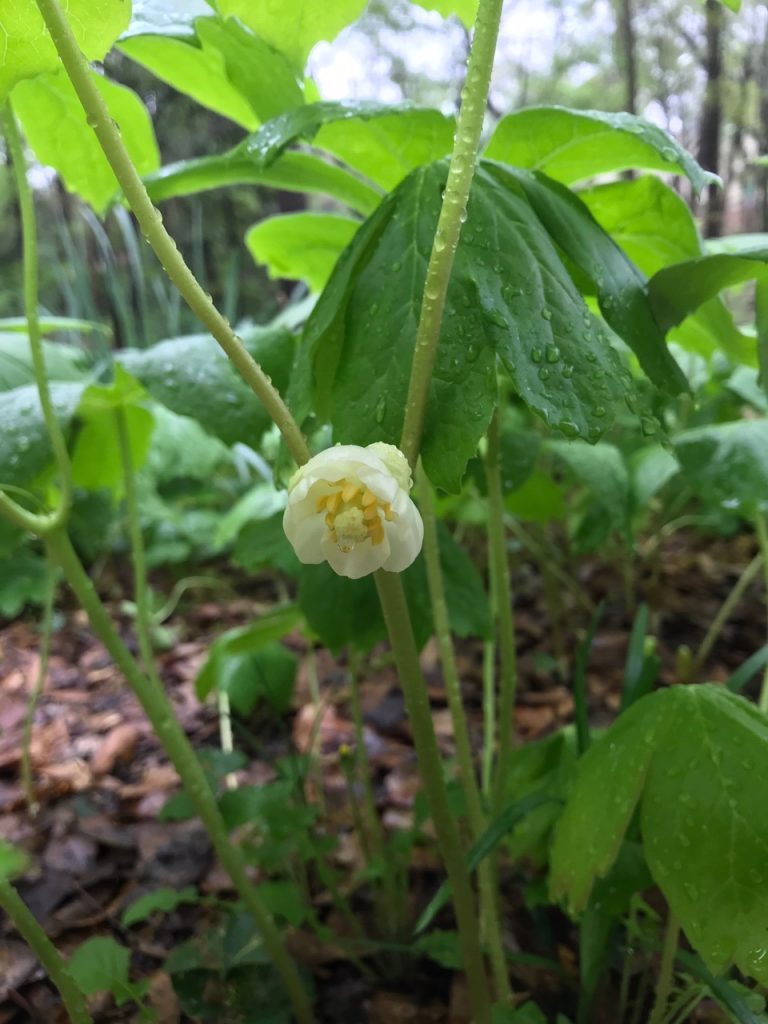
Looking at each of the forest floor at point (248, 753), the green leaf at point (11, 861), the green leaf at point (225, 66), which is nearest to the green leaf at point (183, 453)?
the forest floor at point (248, 753)

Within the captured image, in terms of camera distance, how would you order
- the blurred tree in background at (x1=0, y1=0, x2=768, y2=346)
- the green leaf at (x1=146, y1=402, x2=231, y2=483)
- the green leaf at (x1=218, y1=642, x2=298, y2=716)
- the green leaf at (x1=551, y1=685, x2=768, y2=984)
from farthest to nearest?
the blurred tree in background at (x1=0, y1=0, x2=768, y2=346)
the green leaf at (x1=146, y1=402, x2=231, y2=483)
the green leaf at (x1=218, y1=642, x2=298, y2=716)
the green leaf at (x1=551, y1=685, x2=768, y2=984)

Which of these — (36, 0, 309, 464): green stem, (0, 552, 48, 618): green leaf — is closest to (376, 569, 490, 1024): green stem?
(36, 0, 309, 464): green stem

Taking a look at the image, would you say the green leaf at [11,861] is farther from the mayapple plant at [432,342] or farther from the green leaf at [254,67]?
the green leaf at [254,67]

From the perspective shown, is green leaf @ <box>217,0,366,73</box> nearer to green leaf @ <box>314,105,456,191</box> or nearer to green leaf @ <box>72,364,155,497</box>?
green leaf @ <box>314,105,456,191</box>

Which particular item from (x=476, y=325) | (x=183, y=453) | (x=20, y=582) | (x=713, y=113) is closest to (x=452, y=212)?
(x=476, y=325)

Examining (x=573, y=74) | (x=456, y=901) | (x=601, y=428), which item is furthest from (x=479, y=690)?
(x=573, y=74)
